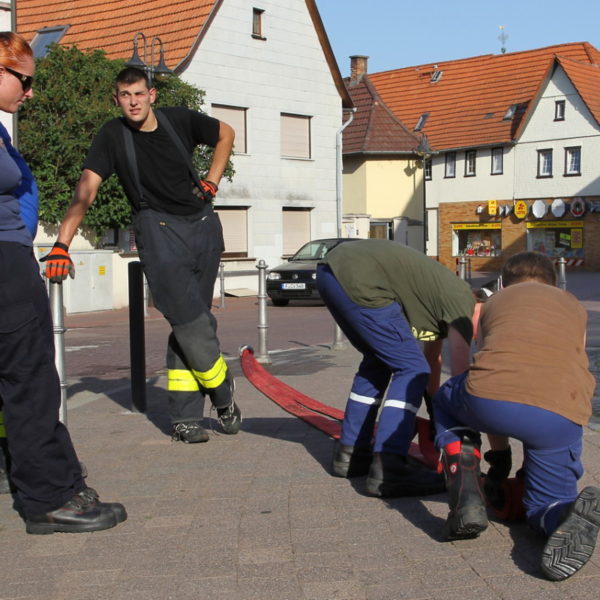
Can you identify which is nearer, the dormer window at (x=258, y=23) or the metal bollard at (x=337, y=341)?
the metal bollard at (x=337, y=341)

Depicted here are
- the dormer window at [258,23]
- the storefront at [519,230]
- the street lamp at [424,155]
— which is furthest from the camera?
the street lamp at [424,155]

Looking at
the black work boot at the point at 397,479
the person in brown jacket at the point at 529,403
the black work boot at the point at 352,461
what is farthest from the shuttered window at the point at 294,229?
the person in brown jacket at the point at 529,403

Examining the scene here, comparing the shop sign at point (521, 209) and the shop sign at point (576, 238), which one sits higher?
the shop sign at point (521, 209)

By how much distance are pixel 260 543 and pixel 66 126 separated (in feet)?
64.7

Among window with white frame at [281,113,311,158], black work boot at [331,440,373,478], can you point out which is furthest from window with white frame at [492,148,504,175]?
black work boot at [331,440,373,478]

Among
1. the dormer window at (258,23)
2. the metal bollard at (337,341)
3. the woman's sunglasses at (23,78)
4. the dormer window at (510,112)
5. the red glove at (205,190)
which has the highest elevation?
the dormer window at (258,23)

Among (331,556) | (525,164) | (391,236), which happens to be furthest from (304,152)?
(331,556)

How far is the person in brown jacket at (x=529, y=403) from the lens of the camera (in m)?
3.67

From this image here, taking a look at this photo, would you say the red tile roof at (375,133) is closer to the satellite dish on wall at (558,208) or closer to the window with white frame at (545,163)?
the window with white frame at (545,163)

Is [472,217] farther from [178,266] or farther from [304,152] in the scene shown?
[178,266]

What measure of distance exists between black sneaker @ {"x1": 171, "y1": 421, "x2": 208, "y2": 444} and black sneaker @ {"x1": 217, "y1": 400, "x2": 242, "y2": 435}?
201 mm

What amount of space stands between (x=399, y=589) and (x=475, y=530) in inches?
19.0

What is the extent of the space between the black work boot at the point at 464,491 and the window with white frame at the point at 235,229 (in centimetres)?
2651

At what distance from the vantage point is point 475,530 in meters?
3.73
